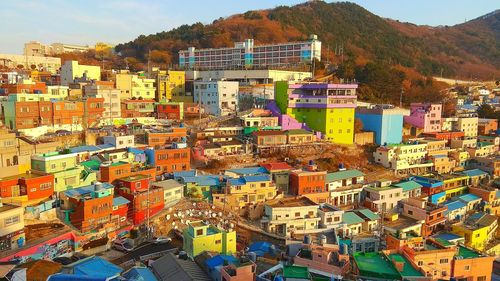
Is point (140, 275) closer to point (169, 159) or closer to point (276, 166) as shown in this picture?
point (169, 159)

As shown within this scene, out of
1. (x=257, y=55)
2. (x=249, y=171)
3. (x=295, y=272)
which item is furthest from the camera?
(x=257, y=55)

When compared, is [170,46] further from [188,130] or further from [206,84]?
[188,130]

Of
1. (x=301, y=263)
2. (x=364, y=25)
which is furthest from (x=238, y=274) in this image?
(x=364, y=25)

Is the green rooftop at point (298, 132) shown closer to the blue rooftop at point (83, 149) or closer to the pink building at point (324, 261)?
the blue rooftop at point (83, 149)

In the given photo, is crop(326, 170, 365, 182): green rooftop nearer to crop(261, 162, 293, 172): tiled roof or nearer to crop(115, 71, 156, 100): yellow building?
crop(261, 162, 293, 172): tiled roof

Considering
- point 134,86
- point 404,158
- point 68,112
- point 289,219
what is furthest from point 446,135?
point 68,112

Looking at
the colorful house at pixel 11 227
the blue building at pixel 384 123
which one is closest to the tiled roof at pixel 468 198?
the blue building at pixel 384 123

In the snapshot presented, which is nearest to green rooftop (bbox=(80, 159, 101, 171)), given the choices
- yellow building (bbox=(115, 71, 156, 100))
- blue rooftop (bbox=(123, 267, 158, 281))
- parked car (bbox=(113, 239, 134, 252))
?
parked car (bbox=(113, 239, 134, 252))
